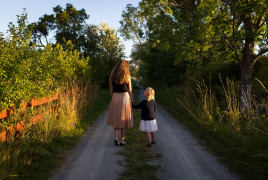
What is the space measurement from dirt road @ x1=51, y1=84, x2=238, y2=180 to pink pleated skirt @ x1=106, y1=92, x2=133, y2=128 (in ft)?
2.08

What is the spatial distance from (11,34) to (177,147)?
5.01 metres

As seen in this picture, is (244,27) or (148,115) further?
(244,27)

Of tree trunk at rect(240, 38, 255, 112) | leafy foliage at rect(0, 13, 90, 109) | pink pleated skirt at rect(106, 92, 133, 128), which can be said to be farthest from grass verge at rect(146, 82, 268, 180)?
leafy foliage at rect(0, 13, 90, 109)

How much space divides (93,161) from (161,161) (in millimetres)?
1417

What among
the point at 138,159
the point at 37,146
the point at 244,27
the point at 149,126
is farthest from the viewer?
the point at 244,27

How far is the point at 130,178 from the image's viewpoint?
374cm

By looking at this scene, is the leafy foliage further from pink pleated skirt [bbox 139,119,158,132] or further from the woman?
pink pleated skirt [bbox 139,119,158,132]

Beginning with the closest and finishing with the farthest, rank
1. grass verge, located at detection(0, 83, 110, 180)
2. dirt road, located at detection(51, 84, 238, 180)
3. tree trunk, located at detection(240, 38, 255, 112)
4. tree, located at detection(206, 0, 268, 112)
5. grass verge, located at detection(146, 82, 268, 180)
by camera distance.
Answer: grass verge, located at detection(0, 83, 110, 180), dirt road, located at detection(51, 84, 238, 180), grass verge, located at detection(146, 82, 268, 180), tree, located at detection(206, 0, 268, 112), tree trunk, located at detection(240, 38, 255, 112)

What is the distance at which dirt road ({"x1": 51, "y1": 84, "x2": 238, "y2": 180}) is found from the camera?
3.90 m

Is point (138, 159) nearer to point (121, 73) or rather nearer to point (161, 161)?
Answer: point (161, 161)

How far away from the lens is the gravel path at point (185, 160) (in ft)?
12.9

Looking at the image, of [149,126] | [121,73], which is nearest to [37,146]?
[121,73]

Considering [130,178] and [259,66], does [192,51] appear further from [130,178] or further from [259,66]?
[130,178]

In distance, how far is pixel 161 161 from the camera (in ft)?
15.1
